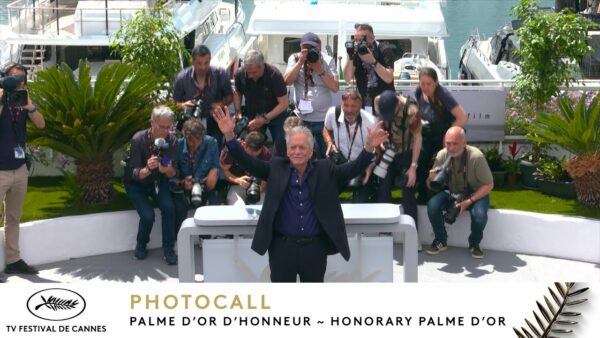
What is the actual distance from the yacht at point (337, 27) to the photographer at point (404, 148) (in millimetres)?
5468

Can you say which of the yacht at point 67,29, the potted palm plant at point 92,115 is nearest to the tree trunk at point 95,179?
the potted palm plant at point 92,115

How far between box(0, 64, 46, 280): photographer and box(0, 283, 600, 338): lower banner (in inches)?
139

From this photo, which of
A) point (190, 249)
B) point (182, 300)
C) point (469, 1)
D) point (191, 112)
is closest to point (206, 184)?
point (191, 112)

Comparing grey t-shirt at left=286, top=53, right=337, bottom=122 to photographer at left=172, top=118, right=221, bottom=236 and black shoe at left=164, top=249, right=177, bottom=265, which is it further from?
black shoe at left=164, top=249, right=177, bottom=265

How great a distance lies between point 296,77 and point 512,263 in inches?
106

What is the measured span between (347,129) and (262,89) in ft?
3.51

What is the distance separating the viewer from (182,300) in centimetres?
605

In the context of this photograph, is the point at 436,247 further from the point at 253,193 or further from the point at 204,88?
the point at 204,88

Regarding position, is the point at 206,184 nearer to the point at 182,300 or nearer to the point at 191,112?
the point at 191,112

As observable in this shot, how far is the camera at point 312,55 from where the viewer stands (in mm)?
10617

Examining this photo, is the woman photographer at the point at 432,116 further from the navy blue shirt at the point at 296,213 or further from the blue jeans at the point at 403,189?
the navy blue shirt at the point at 296,213

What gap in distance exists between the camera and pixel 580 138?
10250 millimetres

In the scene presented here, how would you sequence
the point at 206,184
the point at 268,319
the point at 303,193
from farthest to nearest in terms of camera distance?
the point at 206,184
the point at 303,193
the point at 268,319

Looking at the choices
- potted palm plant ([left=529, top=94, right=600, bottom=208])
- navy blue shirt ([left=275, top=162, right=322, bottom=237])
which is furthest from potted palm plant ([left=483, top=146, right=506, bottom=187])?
navy blue shirt ([left=275, top=162, right=322, bottom=237])
